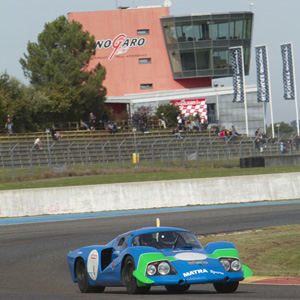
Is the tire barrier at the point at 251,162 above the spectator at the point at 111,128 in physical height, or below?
below

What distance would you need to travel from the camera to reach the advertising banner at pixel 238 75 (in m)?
58.4

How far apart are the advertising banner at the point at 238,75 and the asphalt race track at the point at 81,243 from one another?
32.9 meters

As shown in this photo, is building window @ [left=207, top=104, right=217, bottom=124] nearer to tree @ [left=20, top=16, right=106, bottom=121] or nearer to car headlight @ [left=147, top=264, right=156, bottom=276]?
tree @ [left=20, top=16, right=106, bottom=121]

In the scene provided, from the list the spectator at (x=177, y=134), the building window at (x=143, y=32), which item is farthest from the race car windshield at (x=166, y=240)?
the building window at (x=143, y=32)

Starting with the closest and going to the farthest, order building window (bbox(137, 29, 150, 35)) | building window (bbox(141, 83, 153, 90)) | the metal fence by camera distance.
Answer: the metal fence → building window (bbox(137, 29, 150, 35)) → building window (bbox(141, 83, 153, 90))

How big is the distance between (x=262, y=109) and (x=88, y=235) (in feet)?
166

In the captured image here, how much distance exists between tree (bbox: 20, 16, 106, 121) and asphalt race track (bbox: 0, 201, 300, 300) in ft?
112

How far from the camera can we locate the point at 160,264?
8430 millimetres

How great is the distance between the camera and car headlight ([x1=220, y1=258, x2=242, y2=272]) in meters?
8.73

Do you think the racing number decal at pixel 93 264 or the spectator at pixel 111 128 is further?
the spectator at pixel 111 128

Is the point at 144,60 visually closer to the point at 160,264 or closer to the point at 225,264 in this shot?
the point at 225,264

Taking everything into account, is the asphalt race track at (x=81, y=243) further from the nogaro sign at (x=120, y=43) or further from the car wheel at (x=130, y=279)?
the nogaro sign at (x=120, y=43)

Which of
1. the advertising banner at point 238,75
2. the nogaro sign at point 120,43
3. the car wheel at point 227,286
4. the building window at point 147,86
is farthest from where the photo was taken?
the building window at point 147,86

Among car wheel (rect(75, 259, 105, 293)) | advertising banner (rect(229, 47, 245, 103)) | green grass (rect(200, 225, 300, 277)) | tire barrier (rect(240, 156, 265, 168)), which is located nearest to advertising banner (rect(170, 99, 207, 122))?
advertising banner (rect(229, 47, 245, 103))
